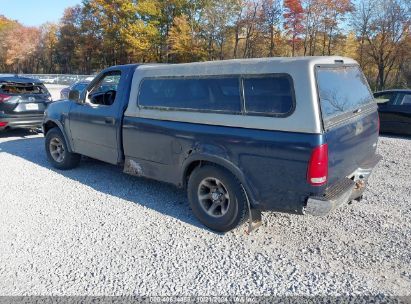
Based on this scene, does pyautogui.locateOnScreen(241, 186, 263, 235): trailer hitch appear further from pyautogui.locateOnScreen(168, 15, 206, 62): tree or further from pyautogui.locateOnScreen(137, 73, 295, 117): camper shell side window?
pyautogui.locateOnScreen(168, 15, 206, 62): tree

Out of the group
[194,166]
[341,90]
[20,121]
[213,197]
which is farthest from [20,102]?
[341,90]

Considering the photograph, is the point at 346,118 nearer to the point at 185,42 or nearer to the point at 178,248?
the point at 178,248

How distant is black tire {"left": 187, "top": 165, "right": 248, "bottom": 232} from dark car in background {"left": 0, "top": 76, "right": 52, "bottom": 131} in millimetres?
6409

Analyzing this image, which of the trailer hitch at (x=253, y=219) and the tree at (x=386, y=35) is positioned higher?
the tree at (x=386, y=35)

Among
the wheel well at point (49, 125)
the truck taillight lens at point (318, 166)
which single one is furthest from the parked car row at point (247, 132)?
the wheel well at point (49, 125)

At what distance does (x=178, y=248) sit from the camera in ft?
11.4

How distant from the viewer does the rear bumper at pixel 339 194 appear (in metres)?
3.06

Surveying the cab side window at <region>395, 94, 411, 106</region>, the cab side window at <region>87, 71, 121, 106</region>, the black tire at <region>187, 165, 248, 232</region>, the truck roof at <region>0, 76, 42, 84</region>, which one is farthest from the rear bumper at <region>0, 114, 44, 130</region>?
the cab side window at <region>395, 94, 411, 106</region>

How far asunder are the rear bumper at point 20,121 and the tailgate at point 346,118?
25.6 feet

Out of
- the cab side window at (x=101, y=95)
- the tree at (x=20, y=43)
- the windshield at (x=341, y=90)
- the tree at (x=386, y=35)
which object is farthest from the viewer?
the tree at (x=20, y=43)

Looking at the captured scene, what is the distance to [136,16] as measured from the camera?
148 ft

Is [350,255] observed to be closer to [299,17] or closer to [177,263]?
[177,263]

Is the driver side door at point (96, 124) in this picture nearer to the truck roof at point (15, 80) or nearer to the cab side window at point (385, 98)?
the truck roof at point (15, 80)

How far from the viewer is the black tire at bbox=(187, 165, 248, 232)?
11.7 feet
